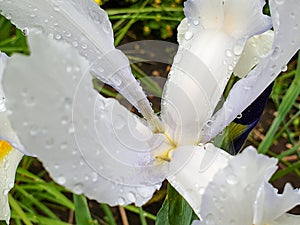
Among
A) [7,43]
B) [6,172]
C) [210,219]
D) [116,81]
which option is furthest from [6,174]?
[7,43]

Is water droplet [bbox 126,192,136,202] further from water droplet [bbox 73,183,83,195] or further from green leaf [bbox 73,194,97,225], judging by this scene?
green leaf [bbox 73,194,97,225]

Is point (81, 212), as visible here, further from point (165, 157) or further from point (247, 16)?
point (247, 16)

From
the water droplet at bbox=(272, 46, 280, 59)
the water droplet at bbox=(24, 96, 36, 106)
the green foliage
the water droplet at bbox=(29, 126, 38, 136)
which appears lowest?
the green foliage

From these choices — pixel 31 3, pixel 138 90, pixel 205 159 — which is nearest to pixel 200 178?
pixel 205 159

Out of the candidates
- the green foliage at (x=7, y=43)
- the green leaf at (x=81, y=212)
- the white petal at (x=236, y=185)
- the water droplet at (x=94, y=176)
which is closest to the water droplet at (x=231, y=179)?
the white petal at (x=236, y=185)

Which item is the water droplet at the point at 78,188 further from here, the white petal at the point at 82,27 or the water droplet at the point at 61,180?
the white petal at the point at 82,27

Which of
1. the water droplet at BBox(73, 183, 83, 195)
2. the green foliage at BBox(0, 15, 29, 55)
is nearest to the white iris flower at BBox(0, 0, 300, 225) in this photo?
the water droplet at BBox(73, 183, 83, 195)

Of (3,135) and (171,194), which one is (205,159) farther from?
(3,135)
